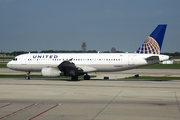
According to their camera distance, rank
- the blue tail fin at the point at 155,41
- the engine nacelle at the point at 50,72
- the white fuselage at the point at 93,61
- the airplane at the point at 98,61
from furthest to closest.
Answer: the blue tail fin at the point at 155,41, the white fuselage at the point at 93,61, the airplane at the point at 98,61, the engine nacelle at the point at 50,72

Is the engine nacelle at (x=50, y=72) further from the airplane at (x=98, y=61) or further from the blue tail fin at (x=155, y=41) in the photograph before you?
the blue tail fin at (x=155, y=41)

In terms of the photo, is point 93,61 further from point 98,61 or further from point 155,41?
point 155,41

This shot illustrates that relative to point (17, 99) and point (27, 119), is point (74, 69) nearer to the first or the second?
point (17, 99)

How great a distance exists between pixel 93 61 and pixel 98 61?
740 millimetres

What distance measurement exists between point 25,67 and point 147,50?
18582mm

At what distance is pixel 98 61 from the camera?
36.2m

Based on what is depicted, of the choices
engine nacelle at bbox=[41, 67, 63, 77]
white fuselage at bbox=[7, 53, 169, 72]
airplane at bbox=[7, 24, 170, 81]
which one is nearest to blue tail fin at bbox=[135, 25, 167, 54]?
airplane at bbox=[7, 24, 170, 81]

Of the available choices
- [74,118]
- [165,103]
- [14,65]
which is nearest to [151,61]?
[165,103]

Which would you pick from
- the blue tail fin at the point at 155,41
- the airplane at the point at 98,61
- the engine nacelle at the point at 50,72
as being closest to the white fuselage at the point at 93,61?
the airplane at the point at 98,61

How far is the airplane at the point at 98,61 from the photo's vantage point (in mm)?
34188

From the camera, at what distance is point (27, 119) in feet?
40.0

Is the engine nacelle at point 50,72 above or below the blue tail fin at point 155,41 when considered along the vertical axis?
below

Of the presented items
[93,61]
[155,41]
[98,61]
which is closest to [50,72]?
[93,61]

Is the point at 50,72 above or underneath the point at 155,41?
underneath
